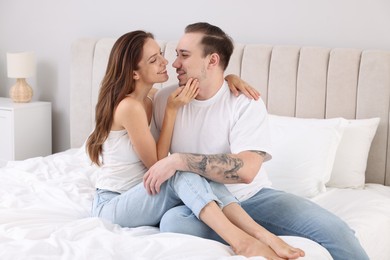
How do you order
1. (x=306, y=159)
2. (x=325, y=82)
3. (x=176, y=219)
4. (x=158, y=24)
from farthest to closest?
(x=158, y=24) → (x=325, y=82) → (x=306, y=159) → (x=176, y=219)

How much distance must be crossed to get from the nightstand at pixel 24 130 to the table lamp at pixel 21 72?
2.2 inches

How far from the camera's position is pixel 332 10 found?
3.33 metres

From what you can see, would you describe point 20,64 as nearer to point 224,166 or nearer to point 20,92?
point 20,92

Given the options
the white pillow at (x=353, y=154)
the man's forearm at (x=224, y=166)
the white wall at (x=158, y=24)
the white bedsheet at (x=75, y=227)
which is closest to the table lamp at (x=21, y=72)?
the white wall at (x=158, y=24)

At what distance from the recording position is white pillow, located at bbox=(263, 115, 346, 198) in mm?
2896

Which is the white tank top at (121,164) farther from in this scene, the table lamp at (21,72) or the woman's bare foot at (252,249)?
the table lamp at (21,72)

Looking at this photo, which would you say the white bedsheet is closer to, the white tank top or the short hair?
the white tank top

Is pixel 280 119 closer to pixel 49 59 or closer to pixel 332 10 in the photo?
pixel 332 10

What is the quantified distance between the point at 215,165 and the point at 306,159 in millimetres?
816

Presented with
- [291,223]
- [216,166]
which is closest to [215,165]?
[216,166]

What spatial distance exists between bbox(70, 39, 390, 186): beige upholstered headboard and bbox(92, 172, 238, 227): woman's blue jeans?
113 cm

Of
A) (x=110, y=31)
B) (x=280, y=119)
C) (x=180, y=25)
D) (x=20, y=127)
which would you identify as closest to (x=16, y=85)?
(x=20, y=127)

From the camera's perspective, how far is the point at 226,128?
244cm

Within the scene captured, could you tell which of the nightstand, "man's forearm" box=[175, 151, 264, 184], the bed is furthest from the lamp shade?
"man's forearm" box=[175, 151, 264, 184]
